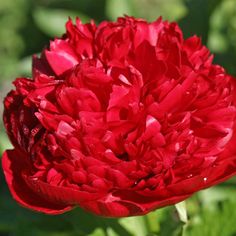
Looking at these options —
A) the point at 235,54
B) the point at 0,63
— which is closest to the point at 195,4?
the point at 235,54

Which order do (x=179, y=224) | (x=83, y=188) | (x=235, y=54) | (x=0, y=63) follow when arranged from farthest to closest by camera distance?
(x=0, y=63), (x=235, y=54), (x=179, y=224), (x=83, y=188)

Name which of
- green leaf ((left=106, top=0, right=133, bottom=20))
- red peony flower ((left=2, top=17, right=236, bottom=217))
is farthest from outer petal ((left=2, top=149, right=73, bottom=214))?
green leaf ((left=106, top=0, right=133, bottom=20))

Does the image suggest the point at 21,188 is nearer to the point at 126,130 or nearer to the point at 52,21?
the point at 126,130

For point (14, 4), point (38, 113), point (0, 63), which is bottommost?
point (0, 63)

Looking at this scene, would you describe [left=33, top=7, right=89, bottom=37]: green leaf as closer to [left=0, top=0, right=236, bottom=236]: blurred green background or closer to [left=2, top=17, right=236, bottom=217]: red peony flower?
[left=0, top=0, right=236, bottom=236]: blurred green background

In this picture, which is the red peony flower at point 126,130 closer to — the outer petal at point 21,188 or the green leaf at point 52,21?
the outer petal at point 21,188

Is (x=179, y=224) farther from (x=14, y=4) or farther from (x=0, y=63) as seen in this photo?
(x=14, y=4)

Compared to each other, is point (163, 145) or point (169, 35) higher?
point (169, 35)
